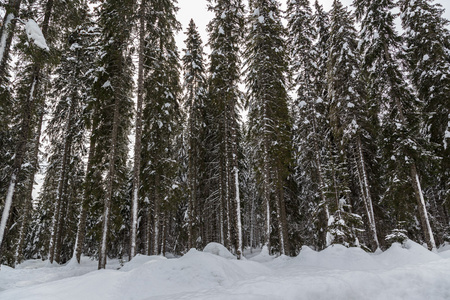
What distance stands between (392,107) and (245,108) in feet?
31.0

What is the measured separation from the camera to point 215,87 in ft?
54.6

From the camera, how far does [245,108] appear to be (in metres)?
17.5

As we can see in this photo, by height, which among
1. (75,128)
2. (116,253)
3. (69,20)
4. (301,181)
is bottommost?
(116,253)

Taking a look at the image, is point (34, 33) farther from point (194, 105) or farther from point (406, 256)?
point (406, 256)

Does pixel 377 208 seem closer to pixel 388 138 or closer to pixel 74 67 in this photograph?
pixel 388 138

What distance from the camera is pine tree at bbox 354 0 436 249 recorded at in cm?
1402

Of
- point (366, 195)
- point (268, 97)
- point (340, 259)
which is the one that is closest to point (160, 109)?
point (268, 97)

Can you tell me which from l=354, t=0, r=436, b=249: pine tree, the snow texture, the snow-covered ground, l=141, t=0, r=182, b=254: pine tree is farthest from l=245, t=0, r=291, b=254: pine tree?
the snow texture

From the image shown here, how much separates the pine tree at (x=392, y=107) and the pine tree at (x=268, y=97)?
5.56 meters

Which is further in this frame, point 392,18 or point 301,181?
point 301,181

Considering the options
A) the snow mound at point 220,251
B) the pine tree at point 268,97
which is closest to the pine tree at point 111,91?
the snow mound at point 220,251

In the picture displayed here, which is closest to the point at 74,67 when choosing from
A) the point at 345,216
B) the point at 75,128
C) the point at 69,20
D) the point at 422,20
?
the point at 75,128

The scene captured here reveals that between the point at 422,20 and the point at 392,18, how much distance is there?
179cm

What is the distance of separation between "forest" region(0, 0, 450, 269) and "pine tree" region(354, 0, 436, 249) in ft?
0.25
